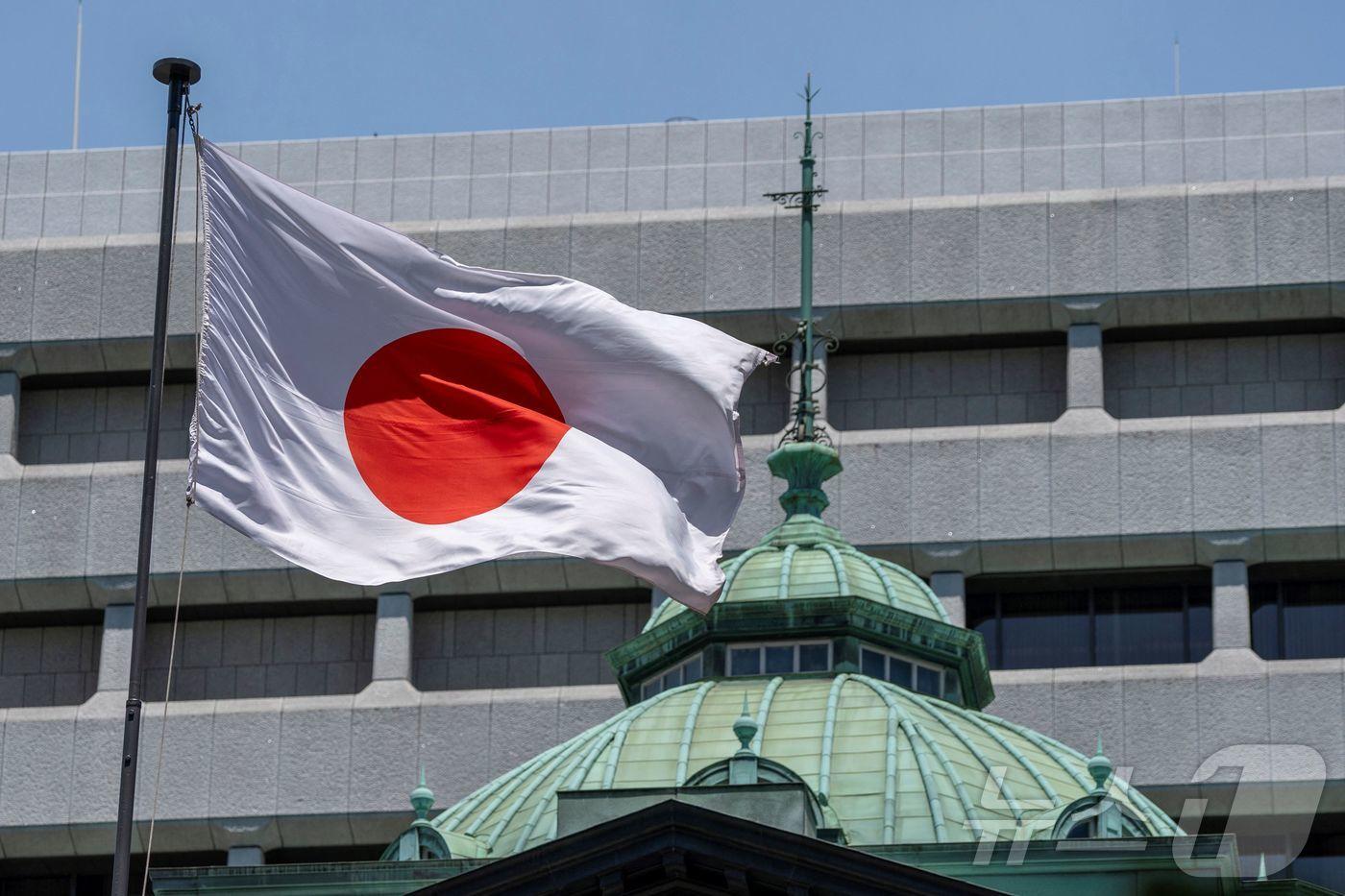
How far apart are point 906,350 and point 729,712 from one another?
82.9 feet

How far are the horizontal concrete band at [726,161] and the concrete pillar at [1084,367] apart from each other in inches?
136

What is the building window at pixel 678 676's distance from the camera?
4981 cm

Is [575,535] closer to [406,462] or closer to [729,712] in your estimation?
Result: [406,462]

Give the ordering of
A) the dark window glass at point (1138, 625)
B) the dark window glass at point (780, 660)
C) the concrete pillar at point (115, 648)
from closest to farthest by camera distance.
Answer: the dark window glass at point (780, 660)
the dark window glass at point (1138, 625)
the concrete pillar at point (115, 648)

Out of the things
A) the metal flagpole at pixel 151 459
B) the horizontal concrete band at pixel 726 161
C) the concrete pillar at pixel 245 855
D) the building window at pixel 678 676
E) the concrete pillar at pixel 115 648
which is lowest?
the metal flagpole at pixel 151 459

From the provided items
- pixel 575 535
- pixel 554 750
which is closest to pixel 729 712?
pixel 554 750

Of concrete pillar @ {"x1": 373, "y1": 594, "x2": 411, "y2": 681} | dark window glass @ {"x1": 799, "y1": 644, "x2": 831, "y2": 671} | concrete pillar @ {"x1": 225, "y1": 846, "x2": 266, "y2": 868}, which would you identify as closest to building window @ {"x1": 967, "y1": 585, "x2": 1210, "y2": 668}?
concrete pillar @ {"x1": 373, "y1": 594, "x2": 411, "y2": 681}

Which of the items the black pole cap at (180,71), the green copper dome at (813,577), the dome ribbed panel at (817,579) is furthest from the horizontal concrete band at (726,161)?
the black pole cap at (180,71)

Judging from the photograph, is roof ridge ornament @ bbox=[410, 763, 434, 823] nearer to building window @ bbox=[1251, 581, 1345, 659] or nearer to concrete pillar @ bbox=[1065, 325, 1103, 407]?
concrete pillar @ bbox=[1065, 325, 1103, 407]

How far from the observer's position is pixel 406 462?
102ft

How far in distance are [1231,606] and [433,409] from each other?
37397mm

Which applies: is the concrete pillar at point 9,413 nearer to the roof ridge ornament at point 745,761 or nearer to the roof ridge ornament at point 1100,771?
the roof ridge ornament at point 745,761

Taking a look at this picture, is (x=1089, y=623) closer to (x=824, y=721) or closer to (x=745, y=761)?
(x=824, y=721)

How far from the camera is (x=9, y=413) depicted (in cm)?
7200
